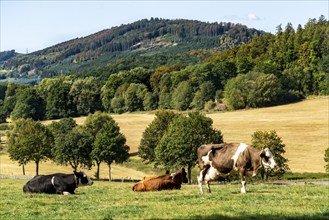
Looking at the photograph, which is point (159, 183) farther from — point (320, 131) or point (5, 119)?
point (5, 119)

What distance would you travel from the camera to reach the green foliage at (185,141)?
73456 mm

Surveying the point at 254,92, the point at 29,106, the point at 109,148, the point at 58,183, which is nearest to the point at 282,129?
the point at 254,92

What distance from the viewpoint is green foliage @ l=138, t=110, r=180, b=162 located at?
94.2 meters

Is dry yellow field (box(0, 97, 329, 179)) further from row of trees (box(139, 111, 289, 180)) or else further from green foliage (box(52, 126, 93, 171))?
row of trees (box(139, 111, 289, 180))

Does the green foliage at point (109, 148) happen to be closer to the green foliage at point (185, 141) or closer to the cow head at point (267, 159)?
the green foliage at point (185, 141)

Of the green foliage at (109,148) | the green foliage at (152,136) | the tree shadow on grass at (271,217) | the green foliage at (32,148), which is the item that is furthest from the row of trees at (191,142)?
the tree shadow on grass at (271,217)

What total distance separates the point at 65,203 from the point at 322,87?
171747 mm

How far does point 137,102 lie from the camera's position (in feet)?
655

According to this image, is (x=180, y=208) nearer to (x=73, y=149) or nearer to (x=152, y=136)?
(x=73, y=149)

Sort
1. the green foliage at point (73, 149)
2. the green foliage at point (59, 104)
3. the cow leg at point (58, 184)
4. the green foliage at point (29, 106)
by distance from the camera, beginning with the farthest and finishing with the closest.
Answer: the green foliage at point (59, 104), the green foliage at point (29, 106), the green foliage at point (73, 149), the cow leg at point (58, 184)

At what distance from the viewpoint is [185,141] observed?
244 ft

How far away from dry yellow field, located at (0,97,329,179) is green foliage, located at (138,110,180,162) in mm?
4500

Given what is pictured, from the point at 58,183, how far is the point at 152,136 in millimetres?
69311

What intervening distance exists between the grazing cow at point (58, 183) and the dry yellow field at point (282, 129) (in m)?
60.0
